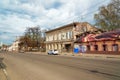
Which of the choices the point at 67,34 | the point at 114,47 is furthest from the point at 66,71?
the point at 67,34

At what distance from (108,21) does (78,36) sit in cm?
1203

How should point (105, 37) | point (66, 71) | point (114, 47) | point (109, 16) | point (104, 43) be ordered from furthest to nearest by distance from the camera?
1. point (109, 16)
2. point (104, 43)
3. point (105, 37)
4. point (114, 47)
5. point (66, 71)

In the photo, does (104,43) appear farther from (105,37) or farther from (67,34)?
(67,34)

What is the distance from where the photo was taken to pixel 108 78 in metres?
10.1

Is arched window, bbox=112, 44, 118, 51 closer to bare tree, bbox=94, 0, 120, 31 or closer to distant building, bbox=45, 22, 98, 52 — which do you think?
distant building, bbox=45, 22, 98, 52

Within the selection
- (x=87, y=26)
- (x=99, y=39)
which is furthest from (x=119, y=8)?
(x=99, y=39)

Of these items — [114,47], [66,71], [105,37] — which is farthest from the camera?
[105,37]

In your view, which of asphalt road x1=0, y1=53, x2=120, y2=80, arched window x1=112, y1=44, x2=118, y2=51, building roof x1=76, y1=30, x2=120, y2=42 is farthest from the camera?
building roof x1=76, y1=30, x2=120, y2=42

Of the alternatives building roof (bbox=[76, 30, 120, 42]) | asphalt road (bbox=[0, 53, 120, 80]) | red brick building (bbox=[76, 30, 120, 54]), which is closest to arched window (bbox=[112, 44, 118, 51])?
red brick building (bbox=[76, 30, 120, 54])

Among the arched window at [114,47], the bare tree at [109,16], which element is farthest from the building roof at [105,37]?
the bare tree at [109,16]

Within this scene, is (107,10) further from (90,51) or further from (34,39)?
(34,39)

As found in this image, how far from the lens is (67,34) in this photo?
2515 inches

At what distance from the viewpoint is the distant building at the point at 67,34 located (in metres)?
60.7

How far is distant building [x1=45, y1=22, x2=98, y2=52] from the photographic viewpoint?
199 feet
